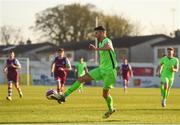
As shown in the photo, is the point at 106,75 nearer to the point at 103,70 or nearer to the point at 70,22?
the point at 103,70

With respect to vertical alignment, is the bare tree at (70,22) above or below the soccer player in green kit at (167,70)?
above

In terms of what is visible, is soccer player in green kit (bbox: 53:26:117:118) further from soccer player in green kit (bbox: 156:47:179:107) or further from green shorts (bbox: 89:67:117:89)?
soccer player in green kit (bbox: 156:47:179:107)

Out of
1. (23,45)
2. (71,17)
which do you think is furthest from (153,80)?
(23,45)

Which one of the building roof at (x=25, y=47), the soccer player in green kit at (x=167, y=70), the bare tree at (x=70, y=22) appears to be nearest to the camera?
the soccer player in green kit at (x=167, y=70)

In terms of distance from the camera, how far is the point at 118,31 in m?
110

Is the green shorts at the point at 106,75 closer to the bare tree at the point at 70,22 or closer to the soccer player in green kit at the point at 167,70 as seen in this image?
the soccer player in green kit at the point at 167,70

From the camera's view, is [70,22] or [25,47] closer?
[70,22]

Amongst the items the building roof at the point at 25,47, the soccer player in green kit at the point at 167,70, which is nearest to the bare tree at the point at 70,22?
the building roof at the point at 25,47

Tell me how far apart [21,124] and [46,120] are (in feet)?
4.02

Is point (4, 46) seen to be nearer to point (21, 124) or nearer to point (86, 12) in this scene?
point (86, 12)

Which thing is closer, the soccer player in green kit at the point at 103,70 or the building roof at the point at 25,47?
the soccer player in green kit at the point at 103,70

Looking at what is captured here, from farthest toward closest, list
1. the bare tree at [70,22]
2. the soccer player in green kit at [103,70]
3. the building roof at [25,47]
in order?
1. the building roof at [25,47]
2. the bare tree at [70,22]
3. the soccer player in green kit at [103,70]

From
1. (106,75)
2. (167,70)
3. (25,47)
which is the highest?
(25,47)

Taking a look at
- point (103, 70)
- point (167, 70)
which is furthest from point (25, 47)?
point (103, 70)
